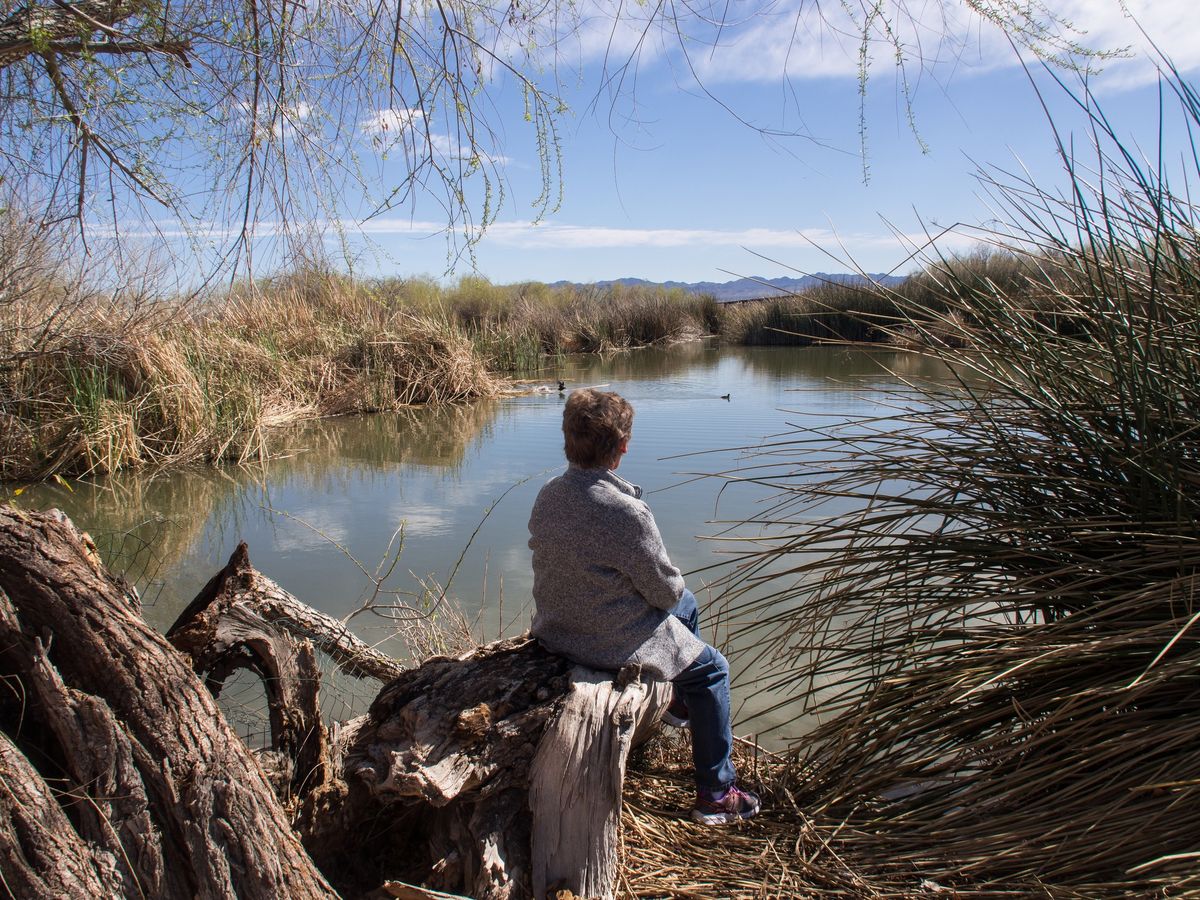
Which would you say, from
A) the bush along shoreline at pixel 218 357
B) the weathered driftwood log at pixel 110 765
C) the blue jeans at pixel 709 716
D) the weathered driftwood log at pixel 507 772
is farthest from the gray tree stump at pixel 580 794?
the bush along shoreline at pixel 218 357

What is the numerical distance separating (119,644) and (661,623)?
4.42 ft

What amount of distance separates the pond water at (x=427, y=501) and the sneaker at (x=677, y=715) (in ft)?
0.70

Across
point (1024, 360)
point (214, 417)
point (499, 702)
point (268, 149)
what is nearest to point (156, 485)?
point (214, 417)

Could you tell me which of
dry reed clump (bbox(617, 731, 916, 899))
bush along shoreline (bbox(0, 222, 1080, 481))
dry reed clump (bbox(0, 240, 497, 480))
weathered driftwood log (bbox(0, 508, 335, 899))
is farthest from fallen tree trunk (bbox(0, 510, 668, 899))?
dry reed clump (bbox(0, 240, 497, 480))

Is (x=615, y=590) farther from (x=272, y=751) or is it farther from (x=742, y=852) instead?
(x=272, y=751)

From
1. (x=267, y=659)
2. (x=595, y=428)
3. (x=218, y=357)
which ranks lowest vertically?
(x=267, y=659)

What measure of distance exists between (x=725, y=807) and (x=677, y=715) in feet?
1.50

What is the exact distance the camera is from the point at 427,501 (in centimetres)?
761

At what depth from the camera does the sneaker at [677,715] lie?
294cm

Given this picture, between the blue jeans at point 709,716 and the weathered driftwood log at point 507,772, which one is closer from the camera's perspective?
the weathered driftwood log at point 507,772

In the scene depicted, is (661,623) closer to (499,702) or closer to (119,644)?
(499,702)

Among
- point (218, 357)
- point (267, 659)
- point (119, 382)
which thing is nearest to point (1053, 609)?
point (267, 659)

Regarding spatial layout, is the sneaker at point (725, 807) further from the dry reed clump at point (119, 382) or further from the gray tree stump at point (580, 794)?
the dry reed clump at point (119, 382)

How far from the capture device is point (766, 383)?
16.0m
